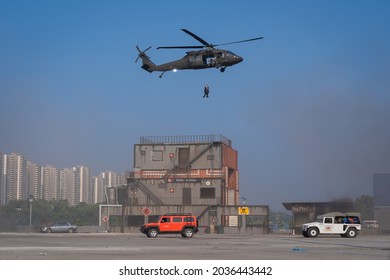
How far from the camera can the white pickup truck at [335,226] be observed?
50281mm

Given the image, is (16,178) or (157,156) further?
(16,178)

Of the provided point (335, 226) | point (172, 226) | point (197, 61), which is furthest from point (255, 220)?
point (197, 61)

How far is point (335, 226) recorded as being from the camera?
50.5m

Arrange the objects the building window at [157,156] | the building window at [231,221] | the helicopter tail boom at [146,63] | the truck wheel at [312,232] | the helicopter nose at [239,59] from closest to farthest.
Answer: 1. the helicopter nose at [239,59]
2. the helicopter tail boom at [146,63]
3. the truck wheel at [312,232]
4. the building window at [231,221]
5. the building window at [157,156]

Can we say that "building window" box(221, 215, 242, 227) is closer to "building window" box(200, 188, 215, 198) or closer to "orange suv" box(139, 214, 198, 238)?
"building window" box(200, 188, 215, 198)

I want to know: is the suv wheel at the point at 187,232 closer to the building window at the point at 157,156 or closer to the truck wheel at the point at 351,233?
the truck wheel at the point at 351,233

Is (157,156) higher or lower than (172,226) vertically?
higher

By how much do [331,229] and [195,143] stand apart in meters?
36.8

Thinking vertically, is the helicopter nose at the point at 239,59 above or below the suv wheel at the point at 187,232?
above

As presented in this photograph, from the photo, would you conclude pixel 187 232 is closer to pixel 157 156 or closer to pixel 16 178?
pixel 157 156

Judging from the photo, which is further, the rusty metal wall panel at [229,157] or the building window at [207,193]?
the rusty metal wall panel at [229,157]

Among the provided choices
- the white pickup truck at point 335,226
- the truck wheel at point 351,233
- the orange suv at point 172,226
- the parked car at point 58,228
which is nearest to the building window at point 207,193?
the parked car at point 58,228

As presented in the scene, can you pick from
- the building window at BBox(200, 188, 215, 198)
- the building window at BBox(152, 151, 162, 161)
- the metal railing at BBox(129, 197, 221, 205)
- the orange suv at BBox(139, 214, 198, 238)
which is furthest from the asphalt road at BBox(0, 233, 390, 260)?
the building window at BBox(152, 151, 162, 161)

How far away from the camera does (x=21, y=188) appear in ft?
573
